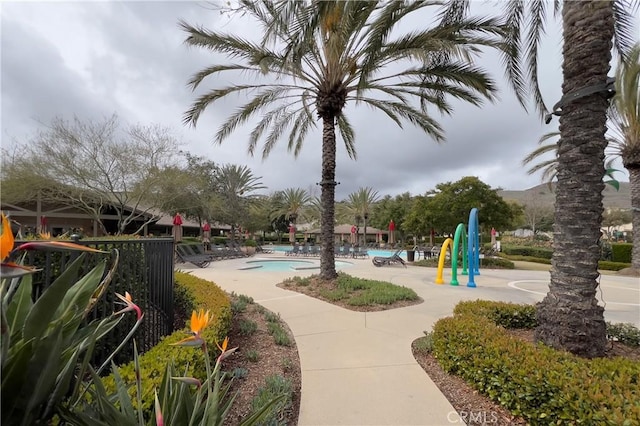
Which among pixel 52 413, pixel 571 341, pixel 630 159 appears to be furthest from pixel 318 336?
pixel 630 159

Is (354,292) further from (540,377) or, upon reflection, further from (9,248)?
(9,248)

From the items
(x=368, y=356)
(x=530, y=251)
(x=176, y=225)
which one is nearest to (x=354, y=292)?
(x=368, y=356)

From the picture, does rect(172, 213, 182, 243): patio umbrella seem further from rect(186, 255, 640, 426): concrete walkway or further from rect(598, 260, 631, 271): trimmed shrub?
rect(598, 260, 631, 271): trimmed shrub

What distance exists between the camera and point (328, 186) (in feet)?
31.3

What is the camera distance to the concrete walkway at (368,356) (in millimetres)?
2988

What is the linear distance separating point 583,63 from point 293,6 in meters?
4.02

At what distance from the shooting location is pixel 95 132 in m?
17.5

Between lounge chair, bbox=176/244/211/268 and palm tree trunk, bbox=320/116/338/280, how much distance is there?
365 inches

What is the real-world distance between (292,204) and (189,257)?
96.2 feet

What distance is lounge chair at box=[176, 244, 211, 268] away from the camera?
16.2m

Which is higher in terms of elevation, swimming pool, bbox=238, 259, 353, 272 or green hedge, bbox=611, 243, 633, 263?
green hedge, bbox=611, 243, 633, 263

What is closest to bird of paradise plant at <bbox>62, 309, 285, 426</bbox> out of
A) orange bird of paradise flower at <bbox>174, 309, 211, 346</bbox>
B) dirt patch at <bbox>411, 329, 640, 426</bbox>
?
orange bird of paradise flower at <bbox>174, 309, 211, 346</bbox>

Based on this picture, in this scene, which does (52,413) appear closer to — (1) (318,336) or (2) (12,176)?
(1) (318,336)

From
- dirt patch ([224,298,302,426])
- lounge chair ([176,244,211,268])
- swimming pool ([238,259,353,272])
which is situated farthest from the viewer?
swimming pool ([238,259,353,272])
